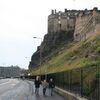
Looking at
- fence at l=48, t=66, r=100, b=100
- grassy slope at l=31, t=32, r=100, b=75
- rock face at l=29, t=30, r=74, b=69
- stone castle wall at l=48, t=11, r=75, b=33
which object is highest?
stone castle wall at l=48, t=11, r=75, b=33

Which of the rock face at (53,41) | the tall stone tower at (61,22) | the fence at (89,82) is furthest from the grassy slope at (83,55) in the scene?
the tall stone tower at (61,22)

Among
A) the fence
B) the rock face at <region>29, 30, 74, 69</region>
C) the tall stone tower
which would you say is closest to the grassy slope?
the fence

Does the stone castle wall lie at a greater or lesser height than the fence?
greater

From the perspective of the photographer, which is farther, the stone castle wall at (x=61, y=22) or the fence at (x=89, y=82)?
the stone castle wall at (x=61, y=22)

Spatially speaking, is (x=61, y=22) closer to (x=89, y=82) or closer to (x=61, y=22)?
(x=61, y=22)

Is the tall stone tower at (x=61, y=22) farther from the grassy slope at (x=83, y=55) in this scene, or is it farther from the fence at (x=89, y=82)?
the fence at (x=89, y=82)

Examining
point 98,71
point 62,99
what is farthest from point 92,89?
point 62,99

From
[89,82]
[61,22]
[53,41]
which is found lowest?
[89,82]

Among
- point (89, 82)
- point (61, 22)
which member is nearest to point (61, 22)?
point (61, 22)

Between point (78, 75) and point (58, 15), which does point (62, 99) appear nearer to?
point (78, 75)

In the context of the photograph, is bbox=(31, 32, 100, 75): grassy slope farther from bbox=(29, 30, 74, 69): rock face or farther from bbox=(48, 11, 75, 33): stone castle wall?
bbox=(48, 11, 75, 33): stone castle wall

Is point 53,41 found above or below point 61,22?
below

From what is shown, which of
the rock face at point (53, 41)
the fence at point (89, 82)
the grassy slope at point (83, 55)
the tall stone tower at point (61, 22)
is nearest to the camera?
the fence at point (89, 82)

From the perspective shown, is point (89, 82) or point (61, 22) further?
point (61, 22)
